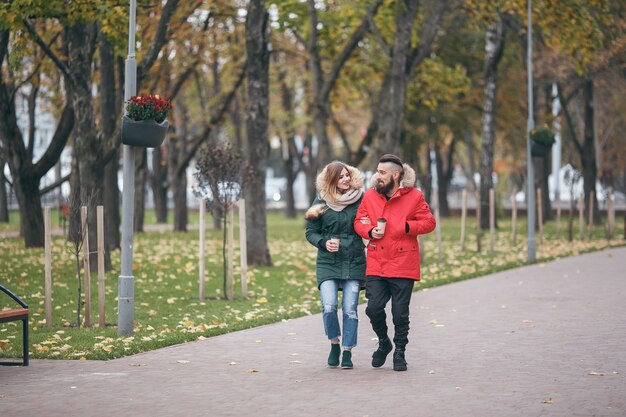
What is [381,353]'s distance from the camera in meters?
10.5

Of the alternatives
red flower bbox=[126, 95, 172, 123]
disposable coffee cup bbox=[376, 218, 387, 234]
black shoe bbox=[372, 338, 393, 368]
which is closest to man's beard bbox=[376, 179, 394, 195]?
disposable coffee cup bbox=[376, 218, 387, 234]

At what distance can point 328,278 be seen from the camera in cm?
1037

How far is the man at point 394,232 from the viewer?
33.2 ft

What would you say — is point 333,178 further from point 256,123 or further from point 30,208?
point 30,208

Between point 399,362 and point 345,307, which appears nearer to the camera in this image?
point 399,362

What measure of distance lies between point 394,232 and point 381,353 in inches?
43.1

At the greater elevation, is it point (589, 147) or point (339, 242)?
point (589, 147)

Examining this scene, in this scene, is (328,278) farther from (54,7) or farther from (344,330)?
(54,7)

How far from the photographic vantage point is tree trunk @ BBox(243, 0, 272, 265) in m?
23.3

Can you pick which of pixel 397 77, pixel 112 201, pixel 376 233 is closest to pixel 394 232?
pixel 376 233

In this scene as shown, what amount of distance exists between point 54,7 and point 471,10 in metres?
12.0

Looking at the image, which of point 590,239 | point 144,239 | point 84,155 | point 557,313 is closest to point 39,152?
point 144,239

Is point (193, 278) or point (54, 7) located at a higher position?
point (54, 7)

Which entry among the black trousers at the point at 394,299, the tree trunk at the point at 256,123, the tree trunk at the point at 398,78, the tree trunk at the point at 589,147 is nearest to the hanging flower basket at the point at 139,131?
the black trousers at the point at 394,299
